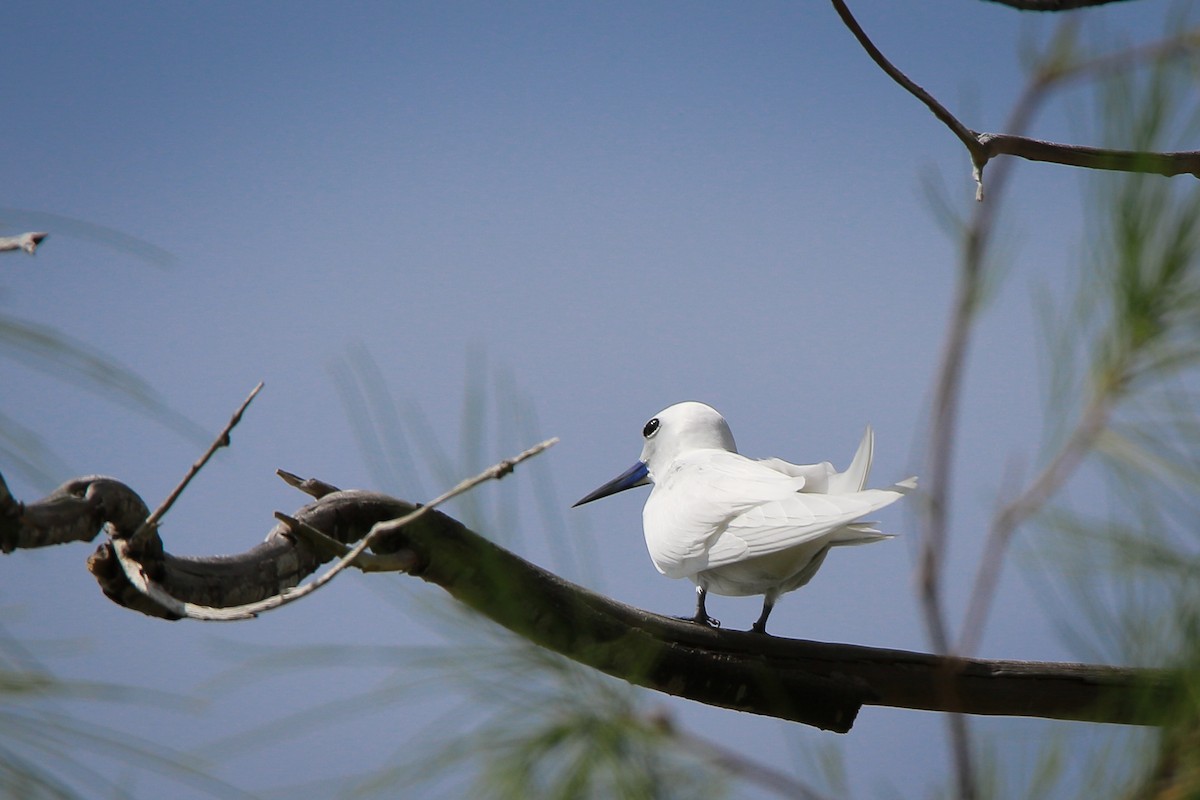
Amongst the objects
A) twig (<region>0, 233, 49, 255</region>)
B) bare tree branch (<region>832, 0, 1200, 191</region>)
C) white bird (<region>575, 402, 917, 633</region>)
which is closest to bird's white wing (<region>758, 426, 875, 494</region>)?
white bird (<region>575, 402, 917, 633</region>)

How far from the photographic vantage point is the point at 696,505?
7.77 feet

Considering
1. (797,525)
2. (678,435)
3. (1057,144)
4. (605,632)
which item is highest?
(1057,144)

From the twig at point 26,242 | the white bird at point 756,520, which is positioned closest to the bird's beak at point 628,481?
the white bird at point 756,520

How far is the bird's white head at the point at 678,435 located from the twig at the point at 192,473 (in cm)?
198

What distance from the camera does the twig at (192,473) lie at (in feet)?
3.22

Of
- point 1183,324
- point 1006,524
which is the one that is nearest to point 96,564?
point 1006,524

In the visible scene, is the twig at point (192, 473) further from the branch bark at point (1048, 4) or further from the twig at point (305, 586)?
the branch bark at point (1048, 4)

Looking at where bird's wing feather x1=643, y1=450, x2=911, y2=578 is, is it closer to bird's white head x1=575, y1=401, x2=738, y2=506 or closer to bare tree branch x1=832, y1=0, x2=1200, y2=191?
bird's white head x1=575, y1=401, x2=738, y2=506

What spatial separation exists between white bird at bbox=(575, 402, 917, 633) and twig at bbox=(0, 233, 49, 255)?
4.70ft

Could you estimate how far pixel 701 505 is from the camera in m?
2.35

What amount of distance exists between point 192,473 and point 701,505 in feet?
4.91

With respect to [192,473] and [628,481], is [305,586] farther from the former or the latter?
[628,481]

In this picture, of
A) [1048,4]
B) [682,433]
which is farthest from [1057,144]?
[682,433]

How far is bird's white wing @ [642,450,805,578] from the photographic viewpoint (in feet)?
7.43
